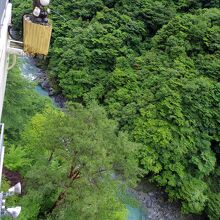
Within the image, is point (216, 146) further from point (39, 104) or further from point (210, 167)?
point (39, 104)

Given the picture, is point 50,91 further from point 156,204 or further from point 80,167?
point 80,167

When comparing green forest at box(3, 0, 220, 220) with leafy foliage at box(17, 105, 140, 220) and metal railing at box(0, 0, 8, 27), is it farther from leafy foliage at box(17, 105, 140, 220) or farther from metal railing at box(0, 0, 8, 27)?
metal railing at box(0, 0, 8, 27)

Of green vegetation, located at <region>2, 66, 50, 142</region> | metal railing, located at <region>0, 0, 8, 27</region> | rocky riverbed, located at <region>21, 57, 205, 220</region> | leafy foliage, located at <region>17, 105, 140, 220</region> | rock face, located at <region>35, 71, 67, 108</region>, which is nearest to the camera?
metal railing, located at <region>0, 0, 8, 27</region>

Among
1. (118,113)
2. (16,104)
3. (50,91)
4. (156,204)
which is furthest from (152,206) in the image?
(50,91)

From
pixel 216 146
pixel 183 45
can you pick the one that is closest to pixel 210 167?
pixel 216 146

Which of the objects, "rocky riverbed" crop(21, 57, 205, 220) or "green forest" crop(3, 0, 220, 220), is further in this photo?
"rocky riverbed" crop(21, 57, 205, 220)

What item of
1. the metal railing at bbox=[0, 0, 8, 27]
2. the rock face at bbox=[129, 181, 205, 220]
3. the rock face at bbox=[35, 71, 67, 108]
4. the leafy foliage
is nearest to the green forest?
the leafy foliage
